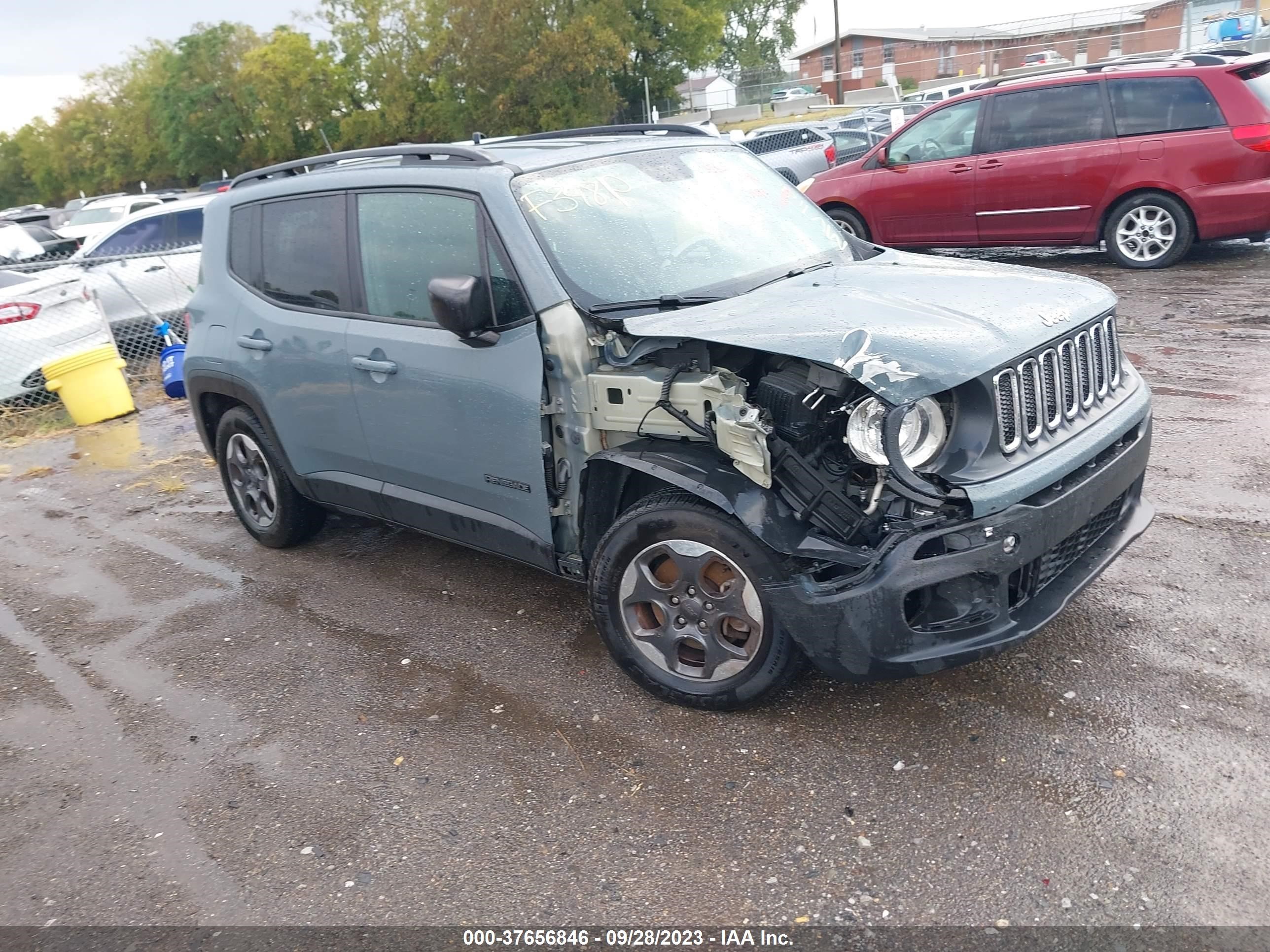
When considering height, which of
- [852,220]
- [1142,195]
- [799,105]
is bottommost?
[852,220]

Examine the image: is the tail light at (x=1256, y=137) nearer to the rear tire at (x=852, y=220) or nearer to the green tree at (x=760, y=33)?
the rear tire at (x=852, y=220)

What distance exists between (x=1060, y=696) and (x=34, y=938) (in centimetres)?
326

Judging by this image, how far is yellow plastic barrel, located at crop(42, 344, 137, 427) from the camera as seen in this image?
9.34 meters

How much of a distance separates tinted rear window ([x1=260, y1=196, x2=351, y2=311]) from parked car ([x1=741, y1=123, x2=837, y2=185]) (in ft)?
34.3

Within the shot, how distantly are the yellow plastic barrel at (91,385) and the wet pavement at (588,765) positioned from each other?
471 centimetres

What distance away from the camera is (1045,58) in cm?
3738

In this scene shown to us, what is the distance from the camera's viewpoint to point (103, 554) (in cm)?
612

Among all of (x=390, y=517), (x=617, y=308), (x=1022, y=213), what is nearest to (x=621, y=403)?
(x=617, y=308)

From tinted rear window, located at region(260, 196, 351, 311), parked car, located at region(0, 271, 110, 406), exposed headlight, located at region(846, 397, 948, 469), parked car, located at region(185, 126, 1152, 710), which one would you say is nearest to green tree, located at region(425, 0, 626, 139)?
parked car, located at region(0, 271, 110, 406)

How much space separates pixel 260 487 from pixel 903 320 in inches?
149

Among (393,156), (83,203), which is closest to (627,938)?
(393,156)

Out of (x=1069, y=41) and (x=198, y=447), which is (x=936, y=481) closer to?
(x=198, y=447)

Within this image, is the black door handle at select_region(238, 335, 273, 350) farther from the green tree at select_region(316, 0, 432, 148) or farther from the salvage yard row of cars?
the green tree at select_region(316, 0, 432, 148)

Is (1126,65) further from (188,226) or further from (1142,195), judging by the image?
(188,226)
